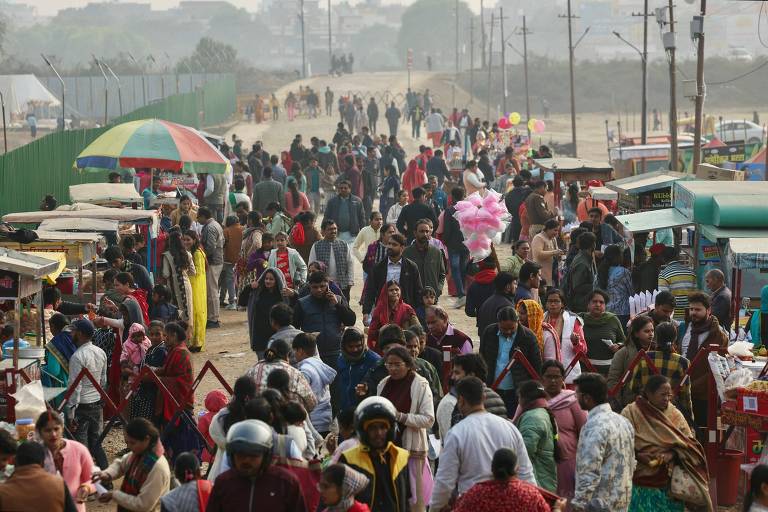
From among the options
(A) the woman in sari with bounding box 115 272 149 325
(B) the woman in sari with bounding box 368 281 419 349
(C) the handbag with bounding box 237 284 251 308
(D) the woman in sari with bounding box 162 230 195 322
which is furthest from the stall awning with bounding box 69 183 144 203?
(B) the woman in sari with bounding box 368 281 419 349

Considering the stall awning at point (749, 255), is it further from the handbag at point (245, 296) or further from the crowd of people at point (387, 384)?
the handbag at point (245, 296)

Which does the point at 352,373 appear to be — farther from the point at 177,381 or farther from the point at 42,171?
the point at 42,171

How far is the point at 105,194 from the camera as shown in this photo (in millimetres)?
18734

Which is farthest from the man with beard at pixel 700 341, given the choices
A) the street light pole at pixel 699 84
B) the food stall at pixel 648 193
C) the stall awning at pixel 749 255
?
the street light pole at pixel 699 84

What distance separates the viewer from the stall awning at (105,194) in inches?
728

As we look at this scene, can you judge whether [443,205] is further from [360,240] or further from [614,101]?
[614,101]

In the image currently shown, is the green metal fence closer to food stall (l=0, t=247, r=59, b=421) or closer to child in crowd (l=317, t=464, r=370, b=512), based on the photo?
food stall (l=0, t=247, r=59, b=421)

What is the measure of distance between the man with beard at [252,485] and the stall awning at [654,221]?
8.84 m

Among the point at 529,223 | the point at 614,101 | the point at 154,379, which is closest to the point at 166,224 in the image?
the point at 529,223

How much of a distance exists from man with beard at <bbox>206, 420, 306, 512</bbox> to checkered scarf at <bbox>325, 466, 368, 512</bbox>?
0.35 m

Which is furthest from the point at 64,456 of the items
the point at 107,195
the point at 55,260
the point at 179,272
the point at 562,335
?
the point at 107,195

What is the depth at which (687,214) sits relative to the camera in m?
15.1

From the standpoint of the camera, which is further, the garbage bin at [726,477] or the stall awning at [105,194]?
the stall awning at [105,194]

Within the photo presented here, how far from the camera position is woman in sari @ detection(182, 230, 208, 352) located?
15.9m
